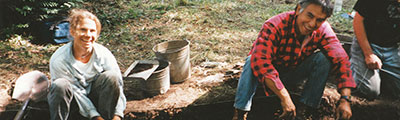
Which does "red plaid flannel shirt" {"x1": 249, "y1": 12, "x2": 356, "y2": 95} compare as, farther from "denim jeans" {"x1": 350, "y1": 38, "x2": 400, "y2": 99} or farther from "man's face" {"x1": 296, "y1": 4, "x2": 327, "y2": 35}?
"denim jeans" {"x1": 350, "y1": 38, "x2": 400, "y2": 99}

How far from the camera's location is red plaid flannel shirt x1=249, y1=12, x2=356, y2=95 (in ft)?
6.67

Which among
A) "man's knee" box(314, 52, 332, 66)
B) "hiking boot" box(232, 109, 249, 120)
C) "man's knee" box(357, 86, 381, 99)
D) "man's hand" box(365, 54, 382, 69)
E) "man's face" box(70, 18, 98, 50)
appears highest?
"man's face" box(70, 18, 98, 50)

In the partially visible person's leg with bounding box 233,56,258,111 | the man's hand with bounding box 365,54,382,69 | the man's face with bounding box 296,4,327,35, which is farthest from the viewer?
the man's hand with bounding box 365,54,382,69

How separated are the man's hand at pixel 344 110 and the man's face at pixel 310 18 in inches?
26.6

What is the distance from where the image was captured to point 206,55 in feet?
13.4

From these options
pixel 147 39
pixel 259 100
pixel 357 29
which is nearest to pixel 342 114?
pixel 259 100

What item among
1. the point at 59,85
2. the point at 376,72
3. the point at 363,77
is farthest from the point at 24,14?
the point at 376,72

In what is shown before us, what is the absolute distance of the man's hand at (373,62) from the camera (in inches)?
104

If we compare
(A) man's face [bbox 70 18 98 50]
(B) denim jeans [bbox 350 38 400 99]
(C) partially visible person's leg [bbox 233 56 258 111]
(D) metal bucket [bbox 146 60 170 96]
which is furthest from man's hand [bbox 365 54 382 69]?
(A) man's face [bbox 70 18 98 50]

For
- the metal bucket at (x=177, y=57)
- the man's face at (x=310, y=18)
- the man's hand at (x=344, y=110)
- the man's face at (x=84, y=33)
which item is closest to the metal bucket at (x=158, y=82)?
the metal bucket at (x=177, y=57)

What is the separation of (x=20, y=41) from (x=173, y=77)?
10.9 ft

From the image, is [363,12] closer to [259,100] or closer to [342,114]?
[342,114]

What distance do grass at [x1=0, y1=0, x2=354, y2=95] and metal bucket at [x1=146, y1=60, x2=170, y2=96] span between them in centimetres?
99

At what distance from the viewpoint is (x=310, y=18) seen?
2.03m
